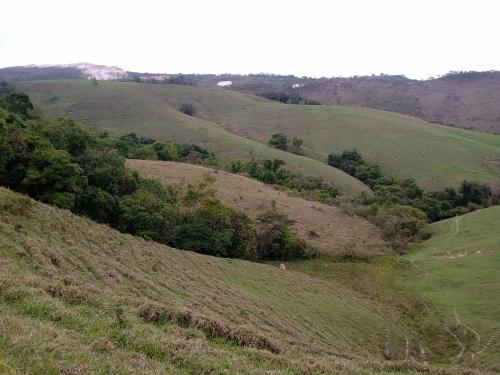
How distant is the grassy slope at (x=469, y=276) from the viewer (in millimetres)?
27461

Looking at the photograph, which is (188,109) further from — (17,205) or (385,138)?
(17,205)

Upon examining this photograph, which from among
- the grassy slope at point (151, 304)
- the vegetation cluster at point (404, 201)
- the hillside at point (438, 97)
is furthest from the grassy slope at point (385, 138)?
the grassy slope at point (151, 304)

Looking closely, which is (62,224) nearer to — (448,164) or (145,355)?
(145,355)

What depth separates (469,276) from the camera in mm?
36906

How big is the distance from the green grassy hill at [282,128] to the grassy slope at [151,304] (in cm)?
5438

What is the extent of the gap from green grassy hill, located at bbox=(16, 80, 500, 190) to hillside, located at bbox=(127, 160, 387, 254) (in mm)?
21831

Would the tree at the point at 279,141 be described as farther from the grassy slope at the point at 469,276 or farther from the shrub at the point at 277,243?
the shrub at the point at 277,243

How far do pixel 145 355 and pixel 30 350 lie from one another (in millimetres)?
2330

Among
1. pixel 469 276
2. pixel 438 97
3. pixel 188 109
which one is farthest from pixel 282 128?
pixel 438 97

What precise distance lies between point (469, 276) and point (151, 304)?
3166 centimetres

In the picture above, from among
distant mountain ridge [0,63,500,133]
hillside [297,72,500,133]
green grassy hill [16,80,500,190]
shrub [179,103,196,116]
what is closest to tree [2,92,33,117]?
green grassy hill [16,80,500,190]

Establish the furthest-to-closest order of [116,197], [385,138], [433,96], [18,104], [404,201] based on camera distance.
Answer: [433,96] → [385,138] → [404,201] → [18,104] → [116,197]

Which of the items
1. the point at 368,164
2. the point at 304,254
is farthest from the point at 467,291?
the point at 368,164

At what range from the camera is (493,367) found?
912 inches
